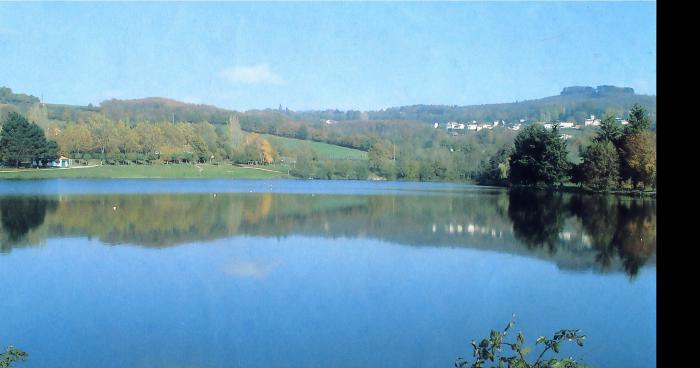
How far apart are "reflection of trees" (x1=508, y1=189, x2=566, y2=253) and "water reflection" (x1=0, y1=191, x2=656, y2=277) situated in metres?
0.02

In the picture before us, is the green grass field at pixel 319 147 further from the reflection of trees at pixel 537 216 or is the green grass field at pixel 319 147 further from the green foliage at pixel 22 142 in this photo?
the reflection of trees at pixel 537 216

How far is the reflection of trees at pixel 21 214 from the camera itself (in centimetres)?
1080

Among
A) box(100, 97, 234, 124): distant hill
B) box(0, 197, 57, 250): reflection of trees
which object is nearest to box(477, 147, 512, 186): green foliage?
box(100, 97, 234, 124): distant hill

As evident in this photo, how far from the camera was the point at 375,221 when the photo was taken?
11.8 m

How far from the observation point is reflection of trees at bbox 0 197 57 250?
35.4 feet

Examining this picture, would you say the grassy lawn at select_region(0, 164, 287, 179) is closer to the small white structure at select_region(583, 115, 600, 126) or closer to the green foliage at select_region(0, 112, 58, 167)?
the green foliage at select_region(0, 112, 58, 167)

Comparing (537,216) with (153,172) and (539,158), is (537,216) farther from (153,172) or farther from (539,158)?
(153,172)

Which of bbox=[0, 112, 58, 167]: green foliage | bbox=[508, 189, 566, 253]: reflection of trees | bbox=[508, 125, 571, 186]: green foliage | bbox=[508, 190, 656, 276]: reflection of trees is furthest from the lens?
bbox=[0, 112, 58, 167]: green foliage

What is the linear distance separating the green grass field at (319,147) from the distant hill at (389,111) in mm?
599

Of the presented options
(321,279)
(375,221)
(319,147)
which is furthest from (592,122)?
(319,147)

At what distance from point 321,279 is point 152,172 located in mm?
12049

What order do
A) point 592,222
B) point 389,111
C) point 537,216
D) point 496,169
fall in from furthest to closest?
point 389,111, point 496,169, point 537,216, point 592,222
